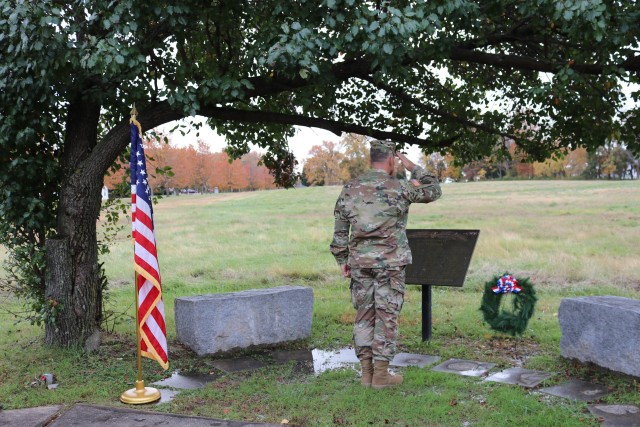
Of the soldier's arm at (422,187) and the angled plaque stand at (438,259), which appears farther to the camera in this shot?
the angled plaque stand at (438,259)

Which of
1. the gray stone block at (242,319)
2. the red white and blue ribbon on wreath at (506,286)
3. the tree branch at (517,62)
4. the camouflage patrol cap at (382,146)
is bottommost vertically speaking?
the gray stone block at (242,319)

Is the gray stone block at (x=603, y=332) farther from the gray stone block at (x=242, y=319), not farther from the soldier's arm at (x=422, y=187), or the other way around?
the gray stone block at (x=242, y=319)

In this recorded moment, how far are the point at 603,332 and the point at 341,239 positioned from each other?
264 centimetres

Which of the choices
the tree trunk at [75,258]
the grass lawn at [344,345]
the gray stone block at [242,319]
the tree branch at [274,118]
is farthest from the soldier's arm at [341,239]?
the tree trunk at [75,258]

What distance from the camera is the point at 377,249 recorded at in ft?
18.9

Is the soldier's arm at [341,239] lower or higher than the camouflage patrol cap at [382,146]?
lower

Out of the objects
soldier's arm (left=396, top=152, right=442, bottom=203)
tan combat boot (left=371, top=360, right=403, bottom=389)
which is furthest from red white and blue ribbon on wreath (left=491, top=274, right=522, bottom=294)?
tan combat boot (left=371, top=360, right=403, bottom=389)

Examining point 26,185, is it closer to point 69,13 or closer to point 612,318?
point 69,13

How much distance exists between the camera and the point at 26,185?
24.4 ft

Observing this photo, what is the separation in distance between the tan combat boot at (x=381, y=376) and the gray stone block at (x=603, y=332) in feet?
6.38

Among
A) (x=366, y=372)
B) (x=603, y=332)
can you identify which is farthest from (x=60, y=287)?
(x=603, y=332)

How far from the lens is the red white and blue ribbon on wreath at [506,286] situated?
7484 mm

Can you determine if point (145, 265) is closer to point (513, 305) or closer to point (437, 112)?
point (513, 305)

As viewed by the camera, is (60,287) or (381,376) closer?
(381,376)
